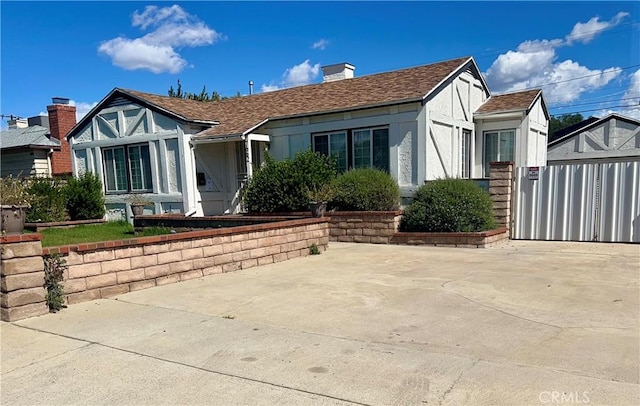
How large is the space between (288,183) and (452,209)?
463cm

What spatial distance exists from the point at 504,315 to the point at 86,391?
165 inches

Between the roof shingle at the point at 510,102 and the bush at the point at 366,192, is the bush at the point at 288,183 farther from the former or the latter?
the roof shingle at the point at 510,102

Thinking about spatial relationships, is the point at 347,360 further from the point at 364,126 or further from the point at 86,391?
the point at 364,126

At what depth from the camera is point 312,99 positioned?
15.9 meters

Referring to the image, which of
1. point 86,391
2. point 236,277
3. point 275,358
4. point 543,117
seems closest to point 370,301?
point 275,358

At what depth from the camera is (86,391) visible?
10.9 feet

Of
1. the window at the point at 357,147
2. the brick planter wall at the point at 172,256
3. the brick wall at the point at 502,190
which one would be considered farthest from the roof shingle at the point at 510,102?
the brick planter wall at the point at 172,256

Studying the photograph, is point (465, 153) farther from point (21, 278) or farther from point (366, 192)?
point (21, 278)

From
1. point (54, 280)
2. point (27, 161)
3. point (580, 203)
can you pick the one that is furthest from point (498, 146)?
point (27, 161)

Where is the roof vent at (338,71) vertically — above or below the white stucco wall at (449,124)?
above

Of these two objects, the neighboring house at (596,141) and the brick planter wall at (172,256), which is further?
the neighboring house at (596,141)

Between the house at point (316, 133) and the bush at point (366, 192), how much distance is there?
1.42 meters

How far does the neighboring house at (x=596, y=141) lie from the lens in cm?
2373

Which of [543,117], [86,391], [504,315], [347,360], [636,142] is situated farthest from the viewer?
[636,142]
